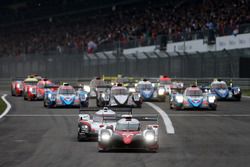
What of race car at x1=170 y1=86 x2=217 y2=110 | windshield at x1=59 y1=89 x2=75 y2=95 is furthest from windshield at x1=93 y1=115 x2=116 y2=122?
windshield at x1=59 y1=89 x2=75 y2=95

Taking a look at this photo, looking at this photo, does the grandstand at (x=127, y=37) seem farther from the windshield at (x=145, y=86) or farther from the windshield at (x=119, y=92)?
the windshield at (x=119, y=92)

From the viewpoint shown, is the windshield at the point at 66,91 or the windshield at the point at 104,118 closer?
the windshield at the point at 104,118

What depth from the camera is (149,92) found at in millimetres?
37625

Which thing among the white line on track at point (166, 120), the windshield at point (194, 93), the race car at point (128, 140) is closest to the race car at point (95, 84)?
the white line on track at point (166, 120)

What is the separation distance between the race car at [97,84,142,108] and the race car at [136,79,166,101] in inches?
193

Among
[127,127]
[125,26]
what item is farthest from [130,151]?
[125,26]

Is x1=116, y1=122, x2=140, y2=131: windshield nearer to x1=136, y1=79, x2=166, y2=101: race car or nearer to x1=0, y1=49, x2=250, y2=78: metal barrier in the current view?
x1=136, y1=79, x2=166, y2=101: race car

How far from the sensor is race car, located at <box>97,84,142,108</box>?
103ft

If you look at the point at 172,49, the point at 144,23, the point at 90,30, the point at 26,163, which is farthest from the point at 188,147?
the point at 90,30

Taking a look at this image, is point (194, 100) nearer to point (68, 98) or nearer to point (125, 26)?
point (68, 98)

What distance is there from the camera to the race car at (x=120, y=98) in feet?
103

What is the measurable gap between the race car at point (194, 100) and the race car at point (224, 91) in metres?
6.48

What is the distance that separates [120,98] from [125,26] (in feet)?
102

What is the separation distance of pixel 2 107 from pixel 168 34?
2090 cm
